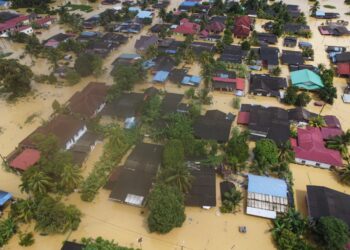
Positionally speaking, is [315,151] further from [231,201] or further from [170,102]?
[170,102]

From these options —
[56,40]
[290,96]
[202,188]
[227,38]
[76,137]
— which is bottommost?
[202,188]

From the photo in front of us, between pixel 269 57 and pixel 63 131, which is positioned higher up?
pixel 269 57

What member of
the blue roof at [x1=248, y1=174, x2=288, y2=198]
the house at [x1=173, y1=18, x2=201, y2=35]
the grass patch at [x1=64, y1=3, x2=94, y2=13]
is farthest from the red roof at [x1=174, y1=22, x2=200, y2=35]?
the blue roof at [x1=248, y1=174, x2=288, y2=198]

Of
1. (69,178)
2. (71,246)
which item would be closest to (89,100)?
(69,178)

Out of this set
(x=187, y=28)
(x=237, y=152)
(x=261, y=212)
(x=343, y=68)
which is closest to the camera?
(x=261, y=212)

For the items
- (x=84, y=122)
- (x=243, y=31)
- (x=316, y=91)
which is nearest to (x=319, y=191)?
(x=316, y=91)

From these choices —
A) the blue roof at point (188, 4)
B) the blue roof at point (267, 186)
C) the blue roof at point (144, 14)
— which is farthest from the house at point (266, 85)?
the blue roof at point (188, 4)
